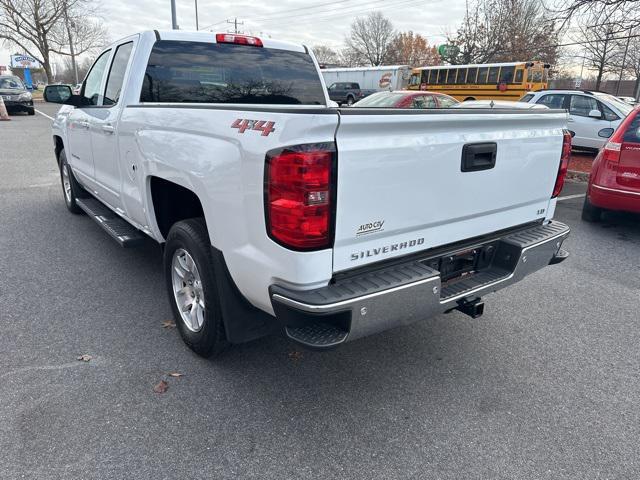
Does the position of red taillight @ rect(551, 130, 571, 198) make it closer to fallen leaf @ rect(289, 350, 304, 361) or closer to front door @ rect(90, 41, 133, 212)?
fallen leaf @ rect(289, 350, 304, 361)

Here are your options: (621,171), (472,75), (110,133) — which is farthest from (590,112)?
(472,75)

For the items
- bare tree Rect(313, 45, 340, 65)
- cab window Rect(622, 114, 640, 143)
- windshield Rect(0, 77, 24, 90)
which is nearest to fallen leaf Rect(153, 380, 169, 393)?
cab window Rect(622, 114, 640, 143)

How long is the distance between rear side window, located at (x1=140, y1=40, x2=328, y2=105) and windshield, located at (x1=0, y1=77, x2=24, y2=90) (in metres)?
23.8

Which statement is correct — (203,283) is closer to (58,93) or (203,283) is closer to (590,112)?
(58,93)

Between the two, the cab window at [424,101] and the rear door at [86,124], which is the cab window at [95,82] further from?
the cab window at [424,101]

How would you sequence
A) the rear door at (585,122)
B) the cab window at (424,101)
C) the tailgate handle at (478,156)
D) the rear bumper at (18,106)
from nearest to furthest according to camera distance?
the tailgate handle at (478,156)
the rear door at (585,122)
the cab window at (424,101)
the rear bumper at (18,106)

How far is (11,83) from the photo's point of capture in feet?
75.6

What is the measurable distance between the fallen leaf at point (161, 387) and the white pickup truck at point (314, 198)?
303mm

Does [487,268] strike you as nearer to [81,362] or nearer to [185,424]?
[185,424]

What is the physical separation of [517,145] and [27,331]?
3.62m

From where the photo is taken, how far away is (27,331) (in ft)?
11.4

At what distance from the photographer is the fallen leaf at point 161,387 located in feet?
9.29

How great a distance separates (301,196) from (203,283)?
1.03m

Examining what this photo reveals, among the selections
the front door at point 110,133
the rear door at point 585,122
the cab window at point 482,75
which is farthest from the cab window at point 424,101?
the cab window at point 482,75
